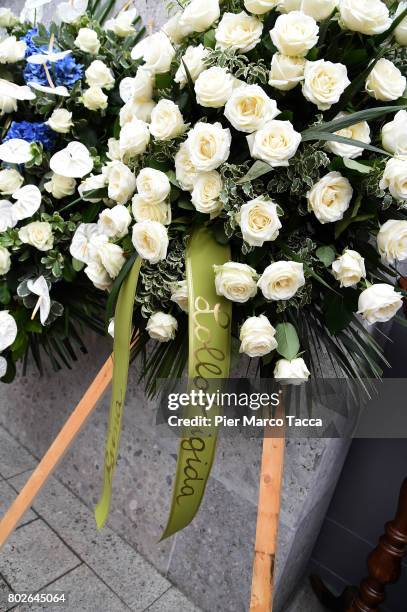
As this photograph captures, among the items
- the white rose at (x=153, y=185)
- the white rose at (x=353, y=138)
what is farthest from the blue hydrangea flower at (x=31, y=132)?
the white rose at (x=353, y=138)

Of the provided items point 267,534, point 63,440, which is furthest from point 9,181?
point 267,534

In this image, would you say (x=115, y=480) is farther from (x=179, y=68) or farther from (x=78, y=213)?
(x=179, y=68)

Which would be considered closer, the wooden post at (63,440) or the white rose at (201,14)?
the white rose at (201,14)

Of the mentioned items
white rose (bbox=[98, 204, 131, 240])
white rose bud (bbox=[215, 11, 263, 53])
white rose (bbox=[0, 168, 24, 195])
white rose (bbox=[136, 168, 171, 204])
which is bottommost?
white rose (bbox=[0, 168, 24, 195])

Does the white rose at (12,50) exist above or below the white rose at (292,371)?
above

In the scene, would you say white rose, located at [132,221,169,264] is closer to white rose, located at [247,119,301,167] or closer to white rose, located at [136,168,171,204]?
white rose, located at [136,168,171,204]

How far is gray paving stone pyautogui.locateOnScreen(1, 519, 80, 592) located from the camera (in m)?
1.31

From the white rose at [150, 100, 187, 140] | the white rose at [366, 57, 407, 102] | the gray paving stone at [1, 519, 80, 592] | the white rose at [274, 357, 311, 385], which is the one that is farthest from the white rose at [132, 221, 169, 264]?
the gray paving stone at [1, 519, 80, 592]

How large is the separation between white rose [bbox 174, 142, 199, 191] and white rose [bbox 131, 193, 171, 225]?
5cm

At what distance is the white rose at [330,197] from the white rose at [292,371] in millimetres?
215

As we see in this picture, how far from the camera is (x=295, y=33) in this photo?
622 mm

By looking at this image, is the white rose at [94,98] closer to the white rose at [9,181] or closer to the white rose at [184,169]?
the white rose at [9,181]

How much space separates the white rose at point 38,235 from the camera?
1.02m

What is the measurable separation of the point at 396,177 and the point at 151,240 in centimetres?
34
